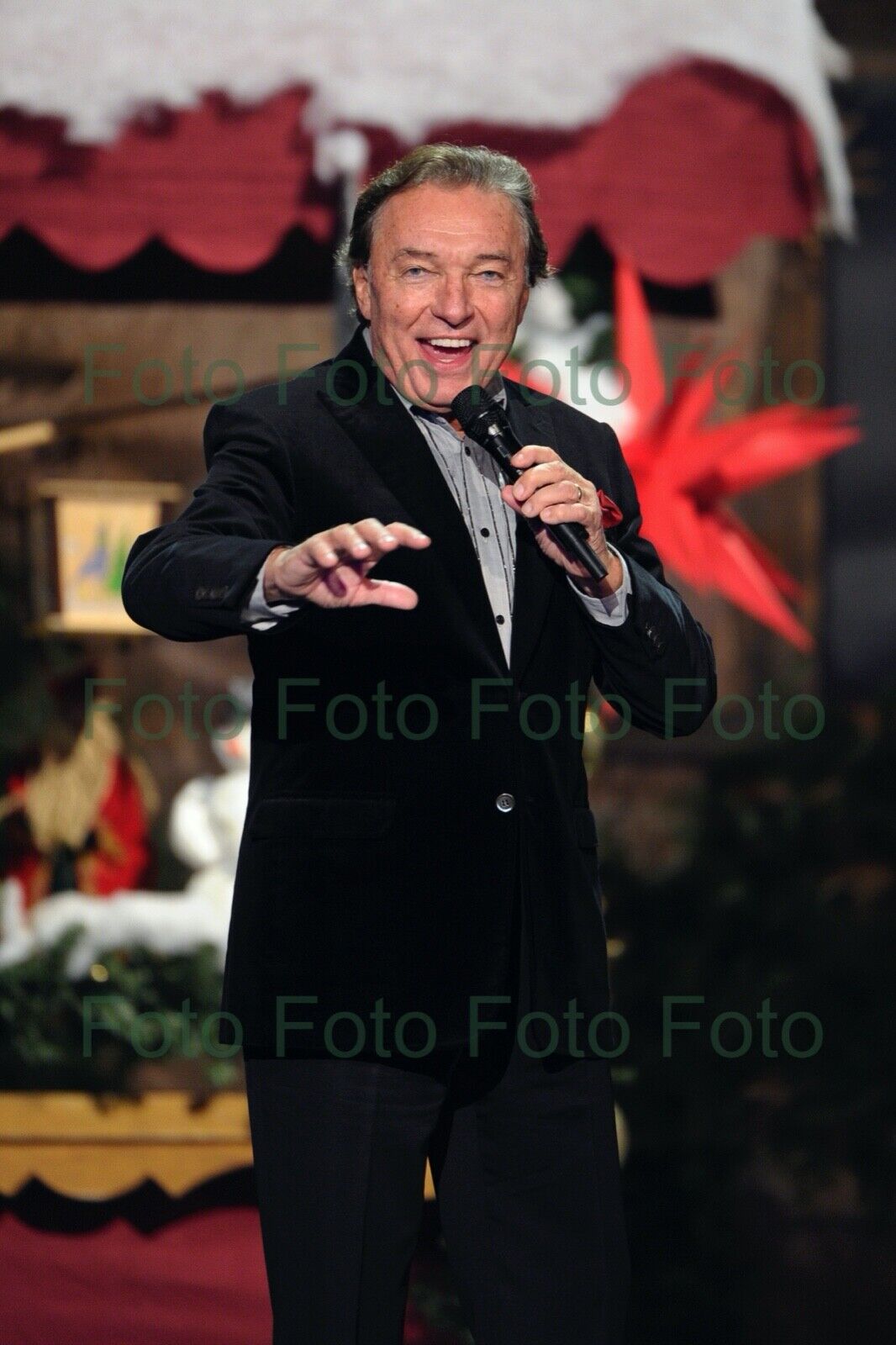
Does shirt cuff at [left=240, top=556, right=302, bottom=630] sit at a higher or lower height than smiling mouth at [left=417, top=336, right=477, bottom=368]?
lower

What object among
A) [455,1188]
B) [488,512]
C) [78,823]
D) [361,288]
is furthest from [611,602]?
[78,823]

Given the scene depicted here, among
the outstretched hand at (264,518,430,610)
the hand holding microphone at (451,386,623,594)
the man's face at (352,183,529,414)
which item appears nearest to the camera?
the outstretched hand at (264,518,430,610)

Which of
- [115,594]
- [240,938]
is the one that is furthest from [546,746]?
[115,594]

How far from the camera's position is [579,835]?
5.72 ft

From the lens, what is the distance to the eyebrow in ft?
5.70

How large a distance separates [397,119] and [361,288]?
6.16ft

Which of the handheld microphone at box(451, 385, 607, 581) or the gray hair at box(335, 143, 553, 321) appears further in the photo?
the gray hair at box(335, 143, 553, 321)

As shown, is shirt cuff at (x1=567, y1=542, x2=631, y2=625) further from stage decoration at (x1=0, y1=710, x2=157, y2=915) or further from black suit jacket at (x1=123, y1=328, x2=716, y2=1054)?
stage decoration at (x1=0, y1=710, x2=157, y2=915)

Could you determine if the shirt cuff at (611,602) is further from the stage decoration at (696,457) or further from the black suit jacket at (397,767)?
the stage decoration at (696,457)

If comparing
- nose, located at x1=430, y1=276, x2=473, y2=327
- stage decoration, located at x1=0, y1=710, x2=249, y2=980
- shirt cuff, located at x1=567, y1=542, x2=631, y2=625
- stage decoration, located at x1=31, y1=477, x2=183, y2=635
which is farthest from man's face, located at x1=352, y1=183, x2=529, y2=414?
stage decoration, located at x1=31, y1=477, x2=183, y2=635

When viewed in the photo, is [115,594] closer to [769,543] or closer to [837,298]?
[769,543]

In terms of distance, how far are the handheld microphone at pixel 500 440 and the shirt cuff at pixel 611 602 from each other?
69mm

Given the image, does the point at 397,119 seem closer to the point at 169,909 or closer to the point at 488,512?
the point at 169,909

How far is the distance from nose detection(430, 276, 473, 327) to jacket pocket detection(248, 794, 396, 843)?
0.47 m
